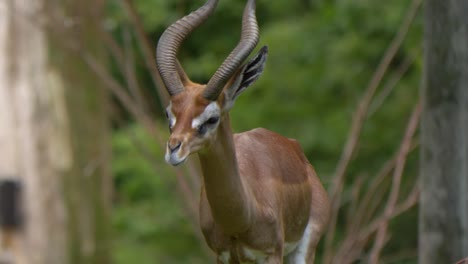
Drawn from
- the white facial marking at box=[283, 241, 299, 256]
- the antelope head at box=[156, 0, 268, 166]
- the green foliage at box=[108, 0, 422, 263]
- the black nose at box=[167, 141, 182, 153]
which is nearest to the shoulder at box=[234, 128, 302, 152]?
the white facial marking at box=[283, 241, 299, 256]

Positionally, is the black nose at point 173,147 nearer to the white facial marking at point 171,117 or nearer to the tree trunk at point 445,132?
the white facial marking at point 171,117

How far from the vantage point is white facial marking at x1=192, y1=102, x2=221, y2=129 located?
9.05 ft

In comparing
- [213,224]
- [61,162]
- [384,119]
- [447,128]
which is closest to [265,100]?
[384,119]

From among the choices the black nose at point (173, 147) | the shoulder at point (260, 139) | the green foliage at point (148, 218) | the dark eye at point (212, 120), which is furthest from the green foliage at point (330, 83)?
the black nose at point (173, 147)

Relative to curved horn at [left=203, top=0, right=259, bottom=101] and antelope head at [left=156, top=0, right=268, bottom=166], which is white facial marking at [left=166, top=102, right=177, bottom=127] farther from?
curved horn at [left=203, top=0, right=259, bottom=101]

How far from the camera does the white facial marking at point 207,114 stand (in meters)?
2.76

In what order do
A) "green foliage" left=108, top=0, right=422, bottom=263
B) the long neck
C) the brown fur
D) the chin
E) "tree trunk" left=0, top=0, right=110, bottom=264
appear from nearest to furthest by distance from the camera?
1. the chin
2. the brown fur
3. the long neck
4. "tree trunk" left=0, top=0, right=110, bottom=264
5. "green foliage" left=108, top=0, right=422, bottom=263

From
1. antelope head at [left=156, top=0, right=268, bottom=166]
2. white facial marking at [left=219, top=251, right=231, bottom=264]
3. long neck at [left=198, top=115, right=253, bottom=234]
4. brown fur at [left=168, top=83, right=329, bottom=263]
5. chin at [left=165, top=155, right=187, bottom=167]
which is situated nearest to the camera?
chin at [left=165, top=155, right=187, bottom=167]

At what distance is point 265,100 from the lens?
8922 millimetres

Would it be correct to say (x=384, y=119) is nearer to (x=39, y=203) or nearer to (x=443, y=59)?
(x=39, y=203)

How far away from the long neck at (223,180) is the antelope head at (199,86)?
7 centimetres

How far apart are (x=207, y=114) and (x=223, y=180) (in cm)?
29

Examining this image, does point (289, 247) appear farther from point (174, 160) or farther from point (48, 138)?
point (48, 138)

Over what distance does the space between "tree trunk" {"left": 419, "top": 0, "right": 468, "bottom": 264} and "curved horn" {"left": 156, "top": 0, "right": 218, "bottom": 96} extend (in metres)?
1.08
